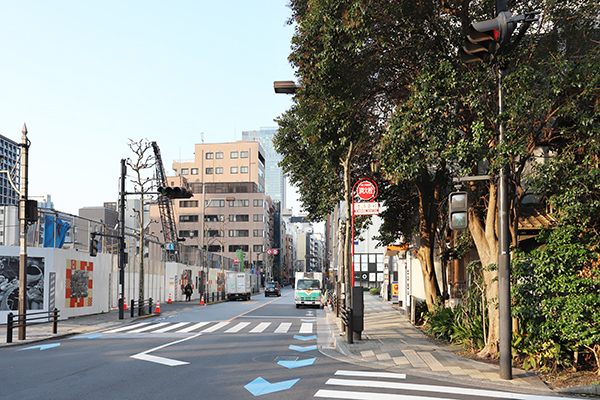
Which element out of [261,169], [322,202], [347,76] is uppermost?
[261,169]

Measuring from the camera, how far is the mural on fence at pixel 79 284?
27438mm

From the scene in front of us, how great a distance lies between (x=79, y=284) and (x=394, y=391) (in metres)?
23.6

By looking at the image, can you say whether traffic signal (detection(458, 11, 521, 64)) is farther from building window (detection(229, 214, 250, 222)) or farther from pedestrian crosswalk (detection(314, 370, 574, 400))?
building window (detection(229, 214, 250, 222))

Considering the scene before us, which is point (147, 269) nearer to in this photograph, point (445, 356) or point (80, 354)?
point (80, 354)

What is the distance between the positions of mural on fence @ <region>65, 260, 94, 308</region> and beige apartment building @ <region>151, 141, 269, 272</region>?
285ft

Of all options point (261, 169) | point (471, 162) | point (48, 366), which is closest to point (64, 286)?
point (48, 366)

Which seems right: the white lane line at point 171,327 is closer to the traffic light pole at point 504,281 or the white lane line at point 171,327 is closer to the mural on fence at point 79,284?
the mural on fence at point 79,284

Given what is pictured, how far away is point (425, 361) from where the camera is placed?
1302 centimetres

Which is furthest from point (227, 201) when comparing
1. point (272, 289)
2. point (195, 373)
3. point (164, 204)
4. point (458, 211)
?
point (458, 211)

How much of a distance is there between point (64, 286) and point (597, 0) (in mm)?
25991

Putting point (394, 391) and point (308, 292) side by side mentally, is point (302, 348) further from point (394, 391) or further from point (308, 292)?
point (308, 292)

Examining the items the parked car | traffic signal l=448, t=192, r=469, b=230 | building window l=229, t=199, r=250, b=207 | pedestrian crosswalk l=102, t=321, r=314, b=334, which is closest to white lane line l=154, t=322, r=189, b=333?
pedestrian crosswalk l=102, t=321, r=314, b=334

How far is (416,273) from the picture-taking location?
30234 millimetres

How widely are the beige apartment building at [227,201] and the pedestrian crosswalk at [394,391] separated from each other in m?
108
